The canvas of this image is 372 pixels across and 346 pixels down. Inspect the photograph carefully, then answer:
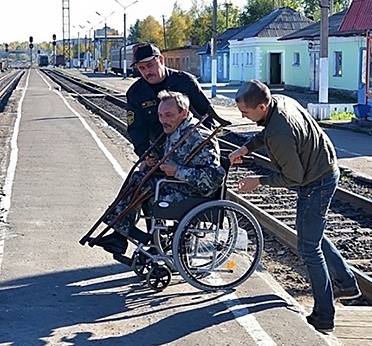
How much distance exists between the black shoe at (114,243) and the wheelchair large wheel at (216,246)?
58 centimetres

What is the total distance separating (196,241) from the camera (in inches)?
243

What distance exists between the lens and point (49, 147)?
17.7m

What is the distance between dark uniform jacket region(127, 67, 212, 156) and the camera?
6.67 metres

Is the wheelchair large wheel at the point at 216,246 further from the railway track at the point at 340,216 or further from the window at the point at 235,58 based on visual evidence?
the window at the point at 235,58

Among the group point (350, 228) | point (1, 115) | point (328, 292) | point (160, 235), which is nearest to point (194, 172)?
point (160, 235)

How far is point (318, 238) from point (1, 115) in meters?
24.6

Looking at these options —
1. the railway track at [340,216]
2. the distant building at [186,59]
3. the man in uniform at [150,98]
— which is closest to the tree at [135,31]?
the distant building at [186,59]

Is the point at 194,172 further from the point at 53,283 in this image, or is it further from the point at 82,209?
the point at 82,209

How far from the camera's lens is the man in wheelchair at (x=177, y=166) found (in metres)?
6.04

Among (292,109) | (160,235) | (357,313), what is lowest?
(357,313)

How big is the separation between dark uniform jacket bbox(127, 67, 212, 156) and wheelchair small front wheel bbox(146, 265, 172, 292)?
3.25 ft

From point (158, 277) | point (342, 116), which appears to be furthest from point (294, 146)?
point (342, 116)

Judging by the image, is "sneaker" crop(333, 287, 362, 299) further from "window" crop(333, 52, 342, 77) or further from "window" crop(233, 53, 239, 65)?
"window" crop(233, 53, 239, 65)

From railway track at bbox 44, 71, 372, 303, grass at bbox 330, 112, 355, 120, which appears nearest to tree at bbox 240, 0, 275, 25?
grass at bbox 330, 112, 355, 120
